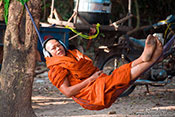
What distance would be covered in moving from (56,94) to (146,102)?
1884 millimetres

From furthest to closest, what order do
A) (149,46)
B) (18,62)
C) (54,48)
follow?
(18,62) < (54,48) < (149,46)

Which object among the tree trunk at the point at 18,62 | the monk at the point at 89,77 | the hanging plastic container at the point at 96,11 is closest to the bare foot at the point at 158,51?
the monk at the point at 89,77

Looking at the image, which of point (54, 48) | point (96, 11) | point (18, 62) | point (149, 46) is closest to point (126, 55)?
point (96, 11)

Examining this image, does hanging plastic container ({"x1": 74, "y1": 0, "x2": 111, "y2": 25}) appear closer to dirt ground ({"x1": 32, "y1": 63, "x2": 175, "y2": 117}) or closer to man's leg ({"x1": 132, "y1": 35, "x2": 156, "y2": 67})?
dirt ground ({"x1": 32, "y1": 63, "x2": 175, "y2": 117})

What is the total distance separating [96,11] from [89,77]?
3195mm

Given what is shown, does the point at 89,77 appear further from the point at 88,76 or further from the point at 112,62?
the point at 112,62

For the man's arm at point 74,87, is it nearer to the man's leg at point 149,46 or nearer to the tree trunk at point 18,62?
the man's leg at point 149,46

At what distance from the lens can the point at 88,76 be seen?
9.55ft

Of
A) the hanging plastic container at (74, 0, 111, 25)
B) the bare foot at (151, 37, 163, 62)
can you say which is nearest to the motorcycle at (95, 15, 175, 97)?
the hanging plastic container at (74, 0, 111, 25)

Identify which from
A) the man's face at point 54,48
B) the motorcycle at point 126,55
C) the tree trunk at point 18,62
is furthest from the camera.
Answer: the motorcycle at point 126,55

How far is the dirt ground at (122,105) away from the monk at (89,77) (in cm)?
156

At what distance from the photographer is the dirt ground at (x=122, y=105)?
434 cm

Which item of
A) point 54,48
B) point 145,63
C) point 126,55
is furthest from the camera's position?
point 126,55

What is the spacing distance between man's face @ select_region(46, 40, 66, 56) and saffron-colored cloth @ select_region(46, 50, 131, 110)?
10cm
